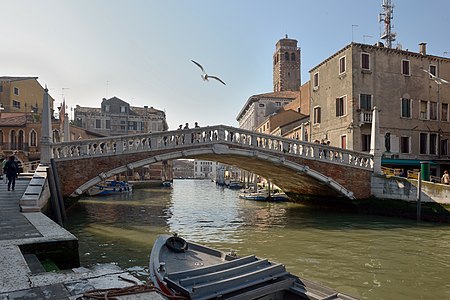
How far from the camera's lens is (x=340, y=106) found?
17.4 meters

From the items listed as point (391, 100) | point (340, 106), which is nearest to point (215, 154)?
point (340, 106)

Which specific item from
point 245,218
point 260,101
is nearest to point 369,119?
point 245,218

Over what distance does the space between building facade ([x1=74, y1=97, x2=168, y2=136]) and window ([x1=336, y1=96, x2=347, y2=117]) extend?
26203mm

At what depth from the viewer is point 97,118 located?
3953cm

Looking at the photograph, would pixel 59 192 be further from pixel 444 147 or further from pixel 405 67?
pixel 444 147

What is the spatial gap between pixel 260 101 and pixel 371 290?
31.9 metres

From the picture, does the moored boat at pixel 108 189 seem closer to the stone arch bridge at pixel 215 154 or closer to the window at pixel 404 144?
the stone arch bridge at pixel 215 154

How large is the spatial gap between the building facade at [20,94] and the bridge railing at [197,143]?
62.9 feet

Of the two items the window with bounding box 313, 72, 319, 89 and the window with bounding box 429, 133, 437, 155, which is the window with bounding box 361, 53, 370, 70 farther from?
the window with bounding box 429, 133, 437, 155

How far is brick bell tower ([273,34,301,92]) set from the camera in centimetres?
4233

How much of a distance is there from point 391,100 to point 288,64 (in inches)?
1041

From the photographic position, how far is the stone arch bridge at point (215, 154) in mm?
11000

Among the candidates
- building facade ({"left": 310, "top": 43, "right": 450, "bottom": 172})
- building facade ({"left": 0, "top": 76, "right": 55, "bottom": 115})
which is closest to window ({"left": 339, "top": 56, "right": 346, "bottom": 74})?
building facade ({"left": 310, "top": 43, "right": 450, "bottom": 172})

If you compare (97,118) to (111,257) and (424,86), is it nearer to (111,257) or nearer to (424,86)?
(424,86)
